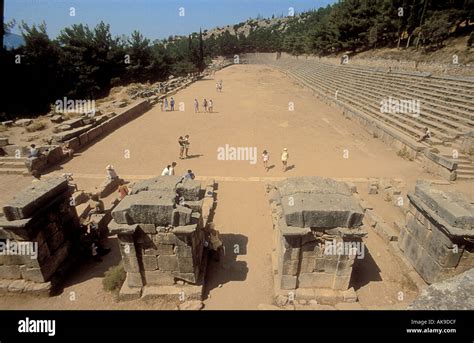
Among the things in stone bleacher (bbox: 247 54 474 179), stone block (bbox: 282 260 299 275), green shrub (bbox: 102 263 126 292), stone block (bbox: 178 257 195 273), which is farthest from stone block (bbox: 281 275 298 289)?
stone bleacher (bbox: 247 54 474 179)

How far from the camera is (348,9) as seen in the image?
4834 centimetres

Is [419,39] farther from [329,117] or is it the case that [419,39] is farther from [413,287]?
[413,287]

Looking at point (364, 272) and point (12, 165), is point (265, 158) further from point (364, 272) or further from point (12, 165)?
point (12, 165)

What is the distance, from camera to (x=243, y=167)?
13.9 m

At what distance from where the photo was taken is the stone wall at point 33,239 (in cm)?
634

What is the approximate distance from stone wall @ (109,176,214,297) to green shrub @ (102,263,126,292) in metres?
0.28

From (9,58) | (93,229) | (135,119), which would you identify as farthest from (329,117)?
(9,58)

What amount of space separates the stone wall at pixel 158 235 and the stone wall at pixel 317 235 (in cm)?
210

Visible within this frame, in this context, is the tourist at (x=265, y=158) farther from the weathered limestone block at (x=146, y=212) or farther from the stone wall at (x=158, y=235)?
the weathered limestone block at (x=146, y=212)

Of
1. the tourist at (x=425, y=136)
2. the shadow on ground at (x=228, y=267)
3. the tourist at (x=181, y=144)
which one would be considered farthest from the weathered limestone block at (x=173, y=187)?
the tourist at (x=425, y=136)

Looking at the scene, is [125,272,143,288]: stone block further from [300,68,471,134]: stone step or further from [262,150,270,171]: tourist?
[300,68,471,134]: stone step

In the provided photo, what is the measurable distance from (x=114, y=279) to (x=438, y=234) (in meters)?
7.93

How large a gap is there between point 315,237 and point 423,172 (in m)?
10.6

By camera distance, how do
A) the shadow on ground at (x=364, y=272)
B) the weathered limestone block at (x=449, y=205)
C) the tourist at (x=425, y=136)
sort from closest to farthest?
1. the weathered limestone block at (x=449, y=205)
2. the shadow on ground at (x=364, y=272)
3. the tourist at (x=425, y=136)
